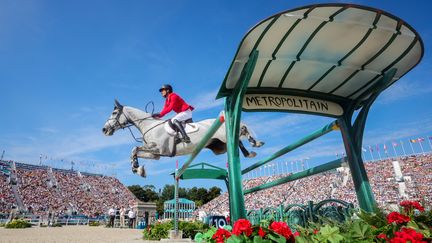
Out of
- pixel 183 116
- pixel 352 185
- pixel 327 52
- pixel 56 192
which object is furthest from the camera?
pixel 56 192

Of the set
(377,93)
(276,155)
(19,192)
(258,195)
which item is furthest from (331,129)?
(19,192)

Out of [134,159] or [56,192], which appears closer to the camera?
[134,159]

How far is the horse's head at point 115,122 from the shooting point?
6504mm

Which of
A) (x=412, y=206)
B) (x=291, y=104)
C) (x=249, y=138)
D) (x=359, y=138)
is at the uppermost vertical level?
(x=249, y=138)

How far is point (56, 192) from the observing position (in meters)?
32.7

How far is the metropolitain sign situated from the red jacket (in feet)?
8.42

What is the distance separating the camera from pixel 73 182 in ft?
122

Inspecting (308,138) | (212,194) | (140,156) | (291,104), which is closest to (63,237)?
(140,156)

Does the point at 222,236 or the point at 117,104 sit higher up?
the point at 117,104

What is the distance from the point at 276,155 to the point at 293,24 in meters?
2.53

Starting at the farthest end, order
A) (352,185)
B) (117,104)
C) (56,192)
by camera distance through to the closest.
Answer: (56,192)
(352,185)
(117,104)

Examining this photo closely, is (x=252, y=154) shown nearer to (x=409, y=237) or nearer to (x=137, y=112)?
(x=137, y=112)

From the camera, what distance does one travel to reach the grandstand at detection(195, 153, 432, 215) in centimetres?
2180

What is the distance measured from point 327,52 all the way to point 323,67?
306 millimetres
